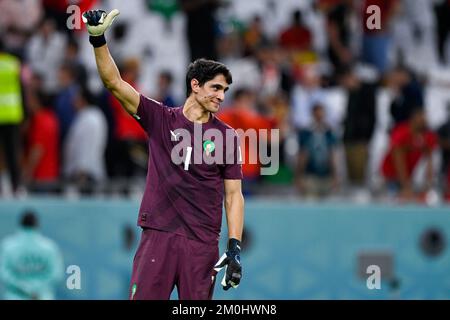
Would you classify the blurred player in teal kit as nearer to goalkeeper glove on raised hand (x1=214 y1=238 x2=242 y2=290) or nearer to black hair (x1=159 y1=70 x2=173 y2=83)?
goalkeeper glove on raised hand (x1=214 y1=238 x2=242 y2=290)

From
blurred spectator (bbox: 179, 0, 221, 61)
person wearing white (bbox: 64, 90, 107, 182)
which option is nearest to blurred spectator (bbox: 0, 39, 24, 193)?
person wearing white (bbox: 64, 90, 107, 182)

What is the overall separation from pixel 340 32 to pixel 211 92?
10.2 metres

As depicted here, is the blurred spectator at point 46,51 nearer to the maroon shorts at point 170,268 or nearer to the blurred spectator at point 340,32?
the blurred spectator at point 340,32

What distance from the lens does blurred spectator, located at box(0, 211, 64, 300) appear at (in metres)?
15.2

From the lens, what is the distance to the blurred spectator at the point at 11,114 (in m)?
16.4

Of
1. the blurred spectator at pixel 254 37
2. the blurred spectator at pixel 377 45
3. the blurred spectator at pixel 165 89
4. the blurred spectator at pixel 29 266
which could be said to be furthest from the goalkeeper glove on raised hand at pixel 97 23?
the blurred spectator at pixel 377 45

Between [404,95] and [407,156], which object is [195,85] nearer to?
[407,156]

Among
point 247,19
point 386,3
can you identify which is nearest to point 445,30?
point 386,3

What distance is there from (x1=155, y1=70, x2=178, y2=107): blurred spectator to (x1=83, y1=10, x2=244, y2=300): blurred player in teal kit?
23.0 ft

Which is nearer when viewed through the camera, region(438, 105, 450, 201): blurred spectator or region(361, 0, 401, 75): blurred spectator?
region(438, 105, 450, 201): blurred spectator

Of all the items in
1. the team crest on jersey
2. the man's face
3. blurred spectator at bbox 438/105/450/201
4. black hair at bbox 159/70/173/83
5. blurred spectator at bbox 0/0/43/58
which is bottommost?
blurred spectator at bbox 438/105/450/201

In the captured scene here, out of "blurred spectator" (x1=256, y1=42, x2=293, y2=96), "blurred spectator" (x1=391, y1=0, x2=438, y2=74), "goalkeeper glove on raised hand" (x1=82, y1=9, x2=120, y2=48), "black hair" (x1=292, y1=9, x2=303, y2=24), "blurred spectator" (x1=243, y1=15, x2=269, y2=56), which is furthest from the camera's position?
"blurred spectator" (x1=391, y1=0, x2=438, y2=74)

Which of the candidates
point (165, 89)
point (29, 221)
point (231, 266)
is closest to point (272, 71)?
point (165, 89)

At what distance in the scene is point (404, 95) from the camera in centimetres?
1764
